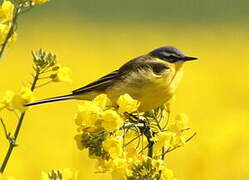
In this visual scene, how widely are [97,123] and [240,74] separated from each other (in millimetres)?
8763

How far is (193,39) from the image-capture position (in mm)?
19141

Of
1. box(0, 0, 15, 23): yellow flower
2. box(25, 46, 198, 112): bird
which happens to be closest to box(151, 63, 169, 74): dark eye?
box(25, 46, 198, 112): bird

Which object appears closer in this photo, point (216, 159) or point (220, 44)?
point (216, 159)

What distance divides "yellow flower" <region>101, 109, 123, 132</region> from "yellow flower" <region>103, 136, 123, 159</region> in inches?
1.4

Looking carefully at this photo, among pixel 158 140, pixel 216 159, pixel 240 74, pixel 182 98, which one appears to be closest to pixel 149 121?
pixel 158 140

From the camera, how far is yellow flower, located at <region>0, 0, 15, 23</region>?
392cm

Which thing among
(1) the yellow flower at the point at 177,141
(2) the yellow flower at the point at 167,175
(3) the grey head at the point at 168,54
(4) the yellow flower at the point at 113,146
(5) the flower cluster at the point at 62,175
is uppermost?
(3) the grey head at the point at 168,54

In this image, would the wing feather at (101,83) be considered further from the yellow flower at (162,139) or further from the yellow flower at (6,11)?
the yellow flower at (162,139)

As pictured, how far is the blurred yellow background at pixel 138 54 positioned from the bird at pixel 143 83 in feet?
2.22

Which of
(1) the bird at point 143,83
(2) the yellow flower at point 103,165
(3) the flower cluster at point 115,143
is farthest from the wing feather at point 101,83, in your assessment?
(2) the yellow flower at point 103,165

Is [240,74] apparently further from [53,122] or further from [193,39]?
[193,39]

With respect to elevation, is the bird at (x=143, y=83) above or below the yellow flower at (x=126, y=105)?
above

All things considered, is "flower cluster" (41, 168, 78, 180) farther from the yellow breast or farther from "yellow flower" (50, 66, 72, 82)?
the yellow breast

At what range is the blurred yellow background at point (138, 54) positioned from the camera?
6.70 metres
